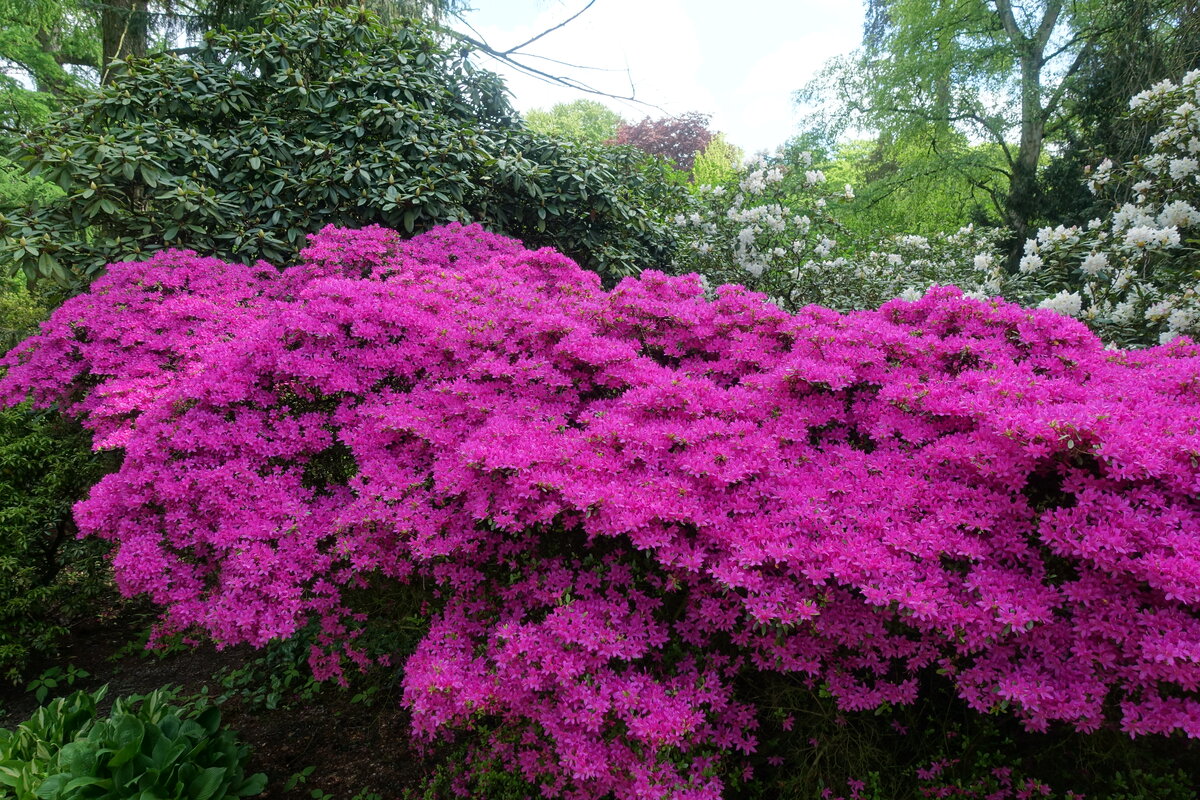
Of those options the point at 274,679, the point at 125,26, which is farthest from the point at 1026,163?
the point at 274,679

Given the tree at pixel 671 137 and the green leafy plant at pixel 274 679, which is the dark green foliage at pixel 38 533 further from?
the tree at pixel 671 137

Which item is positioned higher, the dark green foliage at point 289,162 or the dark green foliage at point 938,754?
the dark green foliage at point 289,162

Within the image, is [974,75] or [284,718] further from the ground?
[974,75]

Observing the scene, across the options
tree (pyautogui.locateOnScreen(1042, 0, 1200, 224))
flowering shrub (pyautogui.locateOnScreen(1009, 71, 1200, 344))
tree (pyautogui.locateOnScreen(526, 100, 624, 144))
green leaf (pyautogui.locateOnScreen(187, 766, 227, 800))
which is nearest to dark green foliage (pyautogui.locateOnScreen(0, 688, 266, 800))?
green leaf (pyautogui.locateOnScreen(187, 766, 227, 800))

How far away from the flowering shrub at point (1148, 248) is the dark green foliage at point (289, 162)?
336cm

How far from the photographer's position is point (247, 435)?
238cm

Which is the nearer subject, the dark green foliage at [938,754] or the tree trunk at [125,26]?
the dark green foliage at [938,754]

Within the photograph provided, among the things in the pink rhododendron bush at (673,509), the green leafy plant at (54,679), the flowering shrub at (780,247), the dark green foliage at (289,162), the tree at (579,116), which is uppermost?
the tree at (579,116)

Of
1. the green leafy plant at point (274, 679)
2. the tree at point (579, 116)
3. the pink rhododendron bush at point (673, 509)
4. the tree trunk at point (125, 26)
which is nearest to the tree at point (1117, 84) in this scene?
the pink rhododendron bush at point (673, 509)

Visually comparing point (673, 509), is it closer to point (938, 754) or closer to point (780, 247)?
point (938, 754)

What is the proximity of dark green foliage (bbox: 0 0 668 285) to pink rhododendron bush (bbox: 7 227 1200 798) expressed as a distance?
1902 millimetres

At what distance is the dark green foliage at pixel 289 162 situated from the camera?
4.13m

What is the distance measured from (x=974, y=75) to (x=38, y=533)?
17.8 metres

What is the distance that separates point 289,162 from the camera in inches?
187
